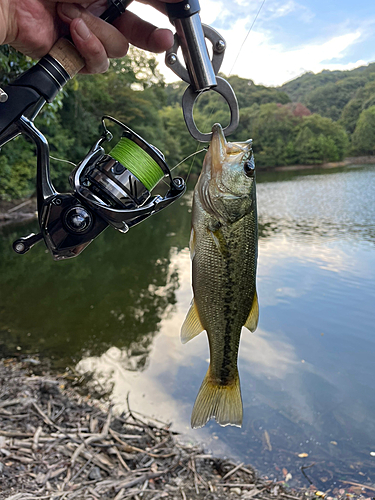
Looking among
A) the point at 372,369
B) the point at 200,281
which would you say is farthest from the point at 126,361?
the point at 200,281

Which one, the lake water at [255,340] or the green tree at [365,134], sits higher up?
the green tree at [365,134]

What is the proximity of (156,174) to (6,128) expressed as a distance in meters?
0.60

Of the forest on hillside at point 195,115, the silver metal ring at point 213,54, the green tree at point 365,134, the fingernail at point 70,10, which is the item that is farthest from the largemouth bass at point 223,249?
the green tree at point 365,134

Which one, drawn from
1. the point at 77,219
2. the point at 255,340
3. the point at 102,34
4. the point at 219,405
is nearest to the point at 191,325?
the point at 219,405

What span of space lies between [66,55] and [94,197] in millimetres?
662

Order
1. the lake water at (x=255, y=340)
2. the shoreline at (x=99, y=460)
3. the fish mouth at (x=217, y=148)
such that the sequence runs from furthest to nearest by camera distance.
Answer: the lake water at (x=255, y=340), the shoreline at (x=99, y=460), the fish mouth at (x=217, y=148)

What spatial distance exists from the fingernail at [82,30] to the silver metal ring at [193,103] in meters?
0.55

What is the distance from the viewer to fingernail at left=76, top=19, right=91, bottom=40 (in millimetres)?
1743

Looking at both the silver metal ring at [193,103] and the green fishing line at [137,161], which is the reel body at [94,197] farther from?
the silver metal ring at [193,103]

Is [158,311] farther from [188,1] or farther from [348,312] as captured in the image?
[188,1]

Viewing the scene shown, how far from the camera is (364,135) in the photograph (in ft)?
142

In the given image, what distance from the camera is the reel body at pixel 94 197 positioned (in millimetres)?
1576

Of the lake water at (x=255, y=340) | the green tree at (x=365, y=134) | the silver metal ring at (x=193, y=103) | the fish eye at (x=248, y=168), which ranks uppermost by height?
the green tree at (x=365, y=134)

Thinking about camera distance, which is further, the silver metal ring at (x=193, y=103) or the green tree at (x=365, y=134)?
the green tree at (x=365, y=134)
